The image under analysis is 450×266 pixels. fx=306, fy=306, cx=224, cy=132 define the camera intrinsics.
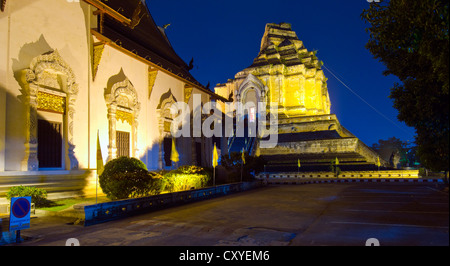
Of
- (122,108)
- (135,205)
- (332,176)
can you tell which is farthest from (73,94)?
(332,176)

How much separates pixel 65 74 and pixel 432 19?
10.7m

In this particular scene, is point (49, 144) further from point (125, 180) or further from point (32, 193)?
point (125, 180)

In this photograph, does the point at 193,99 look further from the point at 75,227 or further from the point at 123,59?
the point at 75,227

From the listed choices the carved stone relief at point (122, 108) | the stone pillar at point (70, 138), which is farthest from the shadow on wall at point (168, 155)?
the stone pillar at point (70, 138)

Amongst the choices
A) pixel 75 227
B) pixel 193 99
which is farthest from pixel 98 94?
pixel 193 99

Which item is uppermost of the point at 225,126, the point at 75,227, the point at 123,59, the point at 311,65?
the point at 311,65

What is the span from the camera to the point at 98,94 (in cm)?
1218

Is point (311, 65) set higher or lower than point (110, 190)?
higher

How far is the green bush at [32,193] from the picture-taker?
815 cm

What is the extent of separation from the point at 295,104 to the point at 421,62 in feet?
122

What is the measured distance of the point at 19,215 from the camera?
18.5 feet

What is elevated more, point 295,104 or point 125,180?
point 295,104

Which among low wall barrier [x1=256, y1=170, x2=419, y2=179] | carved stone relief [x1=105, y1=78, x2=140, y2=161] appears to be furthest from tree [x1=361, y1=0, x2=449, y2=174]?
low wall barrier [x1=256, y1=170, x2=419, y2=179]
